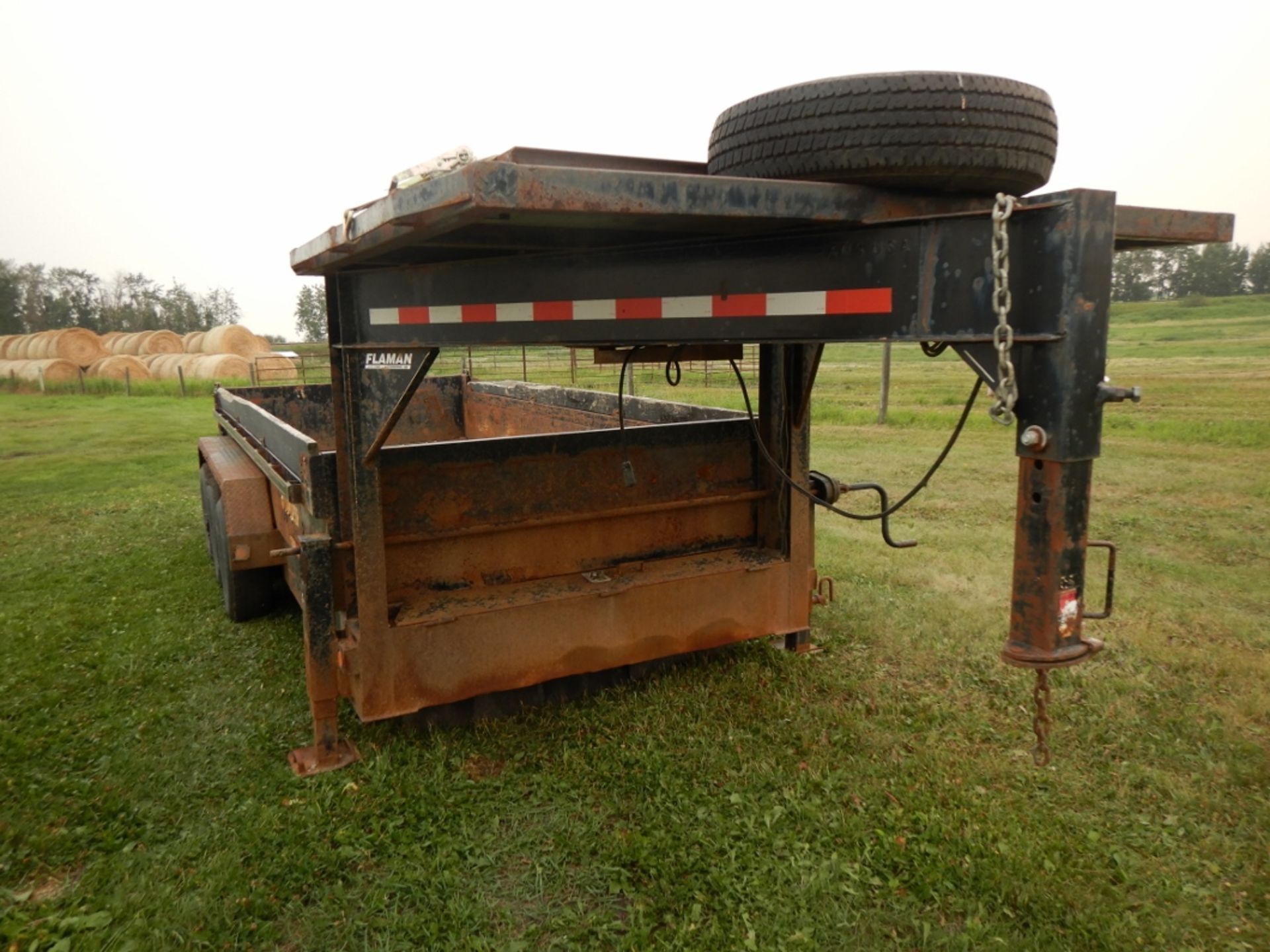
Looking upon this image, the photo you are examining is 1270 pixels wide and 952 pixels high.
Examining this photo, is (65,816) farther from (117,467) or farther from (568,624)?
(117,467)

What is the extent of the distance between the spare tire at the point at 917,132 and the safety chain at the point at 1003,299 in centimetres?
24

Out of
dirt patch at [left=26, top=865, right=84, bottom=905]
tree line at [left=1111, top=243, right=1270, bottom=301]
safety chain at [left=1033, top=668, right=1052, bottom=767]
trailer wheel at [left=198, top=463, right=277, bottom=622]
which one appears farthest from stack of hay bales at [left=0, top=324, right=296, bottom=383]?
tree line at [left=1111, top=243, right=1270, bottom=301]

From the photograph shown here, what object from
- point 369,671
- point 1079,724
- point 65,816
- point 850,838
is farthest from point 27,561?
point 1079,724

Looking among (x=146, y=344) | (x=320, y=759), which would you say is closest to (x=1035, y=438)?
(x=320, y=759)

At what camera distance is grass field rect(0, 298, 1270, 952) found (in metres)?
2.71

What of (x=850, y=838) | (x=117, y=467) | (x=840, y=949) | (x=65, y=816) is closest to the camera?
(x=840, y=949)

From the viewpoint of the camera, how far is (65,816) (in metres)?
3.30

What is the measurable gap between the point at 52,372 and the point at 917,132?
3155cm

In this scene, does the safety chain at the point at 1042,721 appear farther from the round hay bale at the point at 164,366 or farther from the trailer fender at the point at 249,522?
the round hay bale at the point at 164,366

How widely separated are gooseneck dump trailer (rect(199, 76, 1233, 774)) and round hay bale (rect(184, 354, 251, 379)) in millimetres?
23259

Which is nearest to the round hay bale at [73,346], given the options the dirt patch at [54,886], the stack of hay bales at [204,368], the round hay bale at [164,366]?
the round hay bale at [164,366]

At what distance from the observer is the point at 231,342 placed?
31719mm

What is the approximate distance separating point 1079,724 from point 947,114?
282 centimetres

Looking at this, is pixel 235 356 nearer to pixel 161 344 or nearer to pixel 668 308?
pixel 161 344
